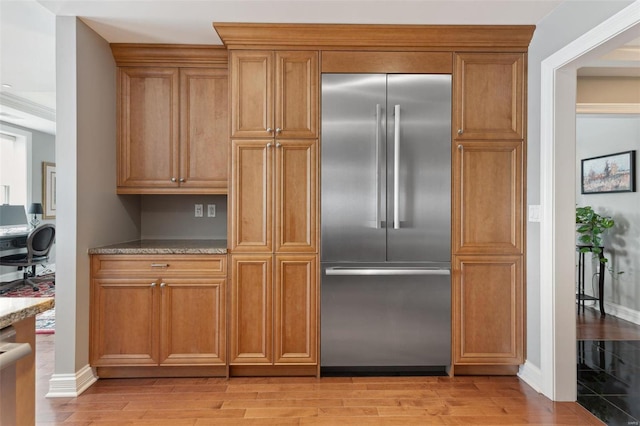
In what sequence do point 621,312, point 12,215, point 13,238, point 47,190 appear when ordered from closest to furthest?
point 621,312 < point 13,238 < point 12,215 < point 47,190

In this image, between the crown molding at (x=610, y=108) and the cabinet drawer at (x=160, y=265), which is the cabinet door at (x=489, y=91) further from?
the cabinet drawer at (x=160, y=265)

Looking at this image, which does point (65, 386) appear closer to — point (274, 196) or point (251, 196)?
point (251, 196)

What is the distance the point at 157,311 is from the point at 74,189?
96 cm

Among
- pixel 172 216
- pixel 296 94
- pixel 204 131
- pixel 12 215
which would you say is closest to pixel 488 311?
pixel 296 94

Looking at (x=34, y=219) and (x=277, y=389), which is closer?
(x=277, y=389)

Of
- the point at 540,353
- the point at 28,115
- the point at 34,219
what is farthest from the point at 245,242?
the point at 34,219

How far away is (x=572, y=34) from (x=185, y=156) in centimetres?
266

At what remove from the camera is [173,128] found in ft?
9.90

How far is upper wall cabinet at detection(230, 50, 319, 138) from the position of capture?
2762mm

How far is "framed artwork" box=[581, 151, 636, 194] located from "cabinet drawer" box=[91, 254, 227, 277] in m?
4.39

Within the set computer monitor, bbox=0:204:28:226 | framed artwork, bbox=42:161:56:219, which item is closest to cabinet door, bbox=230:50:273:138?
computer monitor, bbox=0:204:28:226

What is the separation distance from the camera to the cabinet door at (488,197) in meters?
2.77

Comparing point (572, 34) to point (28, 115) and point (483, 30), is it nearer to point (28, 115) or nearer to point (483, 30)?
point (483, 30)

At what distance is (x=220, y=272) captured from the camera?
9.01 ft
